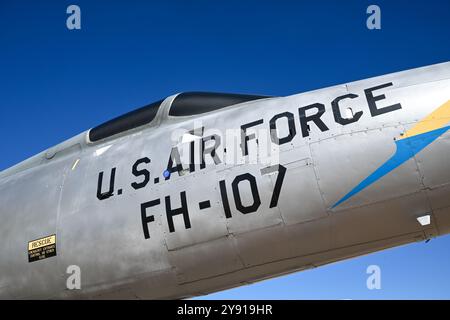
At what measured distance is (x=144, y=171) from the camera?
628cm

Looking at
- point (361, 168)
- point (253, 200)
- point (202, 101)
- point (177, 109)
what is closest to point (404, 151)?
point (361, 168)

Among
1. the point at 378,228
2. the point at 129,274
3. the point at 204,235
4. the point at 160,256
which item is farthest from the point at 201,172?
the point at 378,228

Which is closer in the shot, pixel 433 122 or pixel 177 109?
pixel 433 122

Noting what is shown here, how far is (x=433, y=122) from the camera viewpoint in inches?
191

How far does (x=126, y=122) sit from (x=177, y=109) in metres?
0.88

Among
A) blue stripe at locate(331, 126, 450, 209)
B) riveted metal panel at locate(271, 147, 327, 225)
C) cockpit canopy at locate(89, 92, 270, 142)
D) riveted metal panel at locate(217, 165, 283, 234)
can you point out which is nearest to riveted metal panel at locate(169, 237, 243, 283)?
riveted metal panel at locate(217, 165, 283, 234)

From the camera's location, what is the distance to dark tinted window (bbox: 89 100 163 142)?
282 inches

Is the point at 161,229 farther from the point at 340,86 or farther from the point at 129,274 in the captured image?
the point at 340,86

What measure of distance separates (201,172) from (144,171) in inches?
35.0

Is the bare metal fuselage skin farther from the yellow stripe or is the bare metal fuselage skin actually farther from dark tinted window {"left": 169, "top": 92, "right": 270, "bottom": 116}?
dark tinted window {"left": 169, "top": 92, "right": 270, "bottom": 116}

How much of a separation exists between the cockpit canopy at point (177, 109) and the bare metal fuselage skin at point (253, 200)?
0.22 metres

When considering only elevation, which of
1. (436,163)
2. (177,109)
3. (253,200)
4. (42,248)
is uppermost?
(177,109)

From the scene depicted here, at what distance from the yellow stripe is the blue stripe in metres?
0.04

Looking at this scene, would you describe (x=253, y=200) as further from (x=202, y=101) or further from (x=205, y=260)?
(x=202, y=101)
